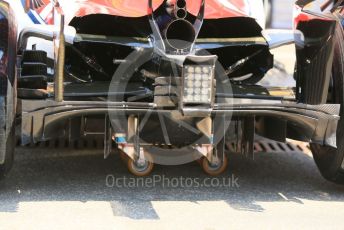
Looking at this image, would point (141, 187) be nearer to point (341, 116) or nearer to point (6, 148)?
point (6, 148)

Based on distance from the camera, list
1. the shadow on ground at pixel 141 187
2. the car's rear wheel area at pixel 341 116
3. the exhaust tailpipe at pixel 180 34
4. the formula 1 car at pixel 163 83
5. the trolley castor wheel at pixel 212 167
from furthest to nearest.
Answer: the trolley castor wheel at pixel 212 167 < the car's rear wheel area at pixel 341 116 < the shadow on ground at pixel 141 187 < the exhaust tailpipe at pixel 180 34 < the formula 1 car at pixel 163 83

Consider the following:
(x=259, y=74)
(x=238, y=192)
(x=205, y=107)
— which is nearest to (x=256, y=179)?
(x=238, y=192)

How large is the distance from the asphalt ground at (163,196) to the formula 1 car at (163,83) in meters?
0.23

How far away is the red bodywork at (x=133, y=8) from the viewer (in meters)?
4.59

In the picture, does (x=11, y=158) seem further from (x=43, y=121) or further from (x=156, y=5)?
(x=156, y=5)

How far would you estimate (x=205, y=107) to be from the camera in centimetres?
409

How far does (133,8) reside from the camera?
4.61 meters

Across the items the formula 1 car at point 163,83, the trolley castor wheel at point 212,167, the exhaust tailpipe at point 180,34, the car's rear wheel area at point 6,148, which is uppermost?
the exhaust tailpipe at point 180,34

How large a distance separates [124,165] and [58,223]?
1595mm

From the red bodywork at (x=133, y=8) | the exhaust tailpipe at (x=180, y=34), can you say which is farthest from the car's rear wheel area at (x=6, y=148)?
the exhaust tailpipe at (x=180, y=34)

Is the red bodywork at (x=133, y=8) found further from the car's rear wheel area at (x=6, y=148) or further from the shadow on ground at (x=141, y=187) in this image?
the shadow on ground at (x=141, y=187)

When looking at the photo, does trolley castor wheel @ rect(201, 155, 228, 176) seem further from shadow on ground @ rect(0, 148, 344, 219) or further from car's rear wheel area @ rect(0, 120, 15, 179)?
car's rear wheel area @ rect(0, 120, 15, 179)

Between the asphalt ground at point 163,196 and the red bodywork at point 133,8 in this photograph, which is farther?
the red bodywork at point 133,8

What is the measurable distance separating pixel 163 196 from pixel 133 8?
4.19ft
